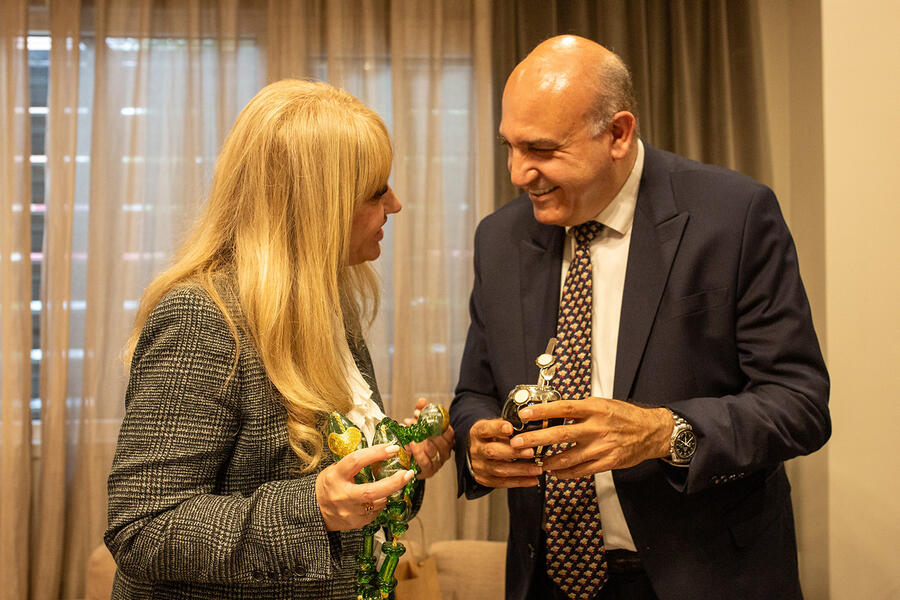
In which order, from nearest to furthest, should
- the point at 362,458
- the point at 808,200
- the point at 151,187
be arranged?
the point at 362,458 → the point at 808,200 → the point at 151,187

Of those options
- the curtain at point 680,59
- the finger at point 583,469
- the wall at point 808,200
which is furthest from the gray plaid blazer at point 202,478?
the curtain at point 680,59

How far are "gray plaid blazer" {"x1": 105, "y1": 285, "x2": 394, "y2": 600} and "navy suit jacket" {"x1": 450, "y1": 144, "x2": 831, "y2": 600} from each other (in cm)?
57

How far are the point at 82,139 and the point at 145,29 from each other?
1.99ft

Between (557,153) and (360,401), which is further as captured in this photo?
(557,153)

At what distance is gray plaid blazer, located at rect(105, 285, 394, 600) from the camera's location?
1.24m

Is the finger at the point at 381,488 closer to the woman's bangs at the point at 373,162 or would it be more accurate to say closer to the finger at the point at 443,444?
the finger at the point at 443,444

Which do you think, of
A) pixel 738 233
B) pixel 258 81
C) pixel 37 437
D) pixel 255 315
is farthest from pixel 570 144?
pixel 37 437

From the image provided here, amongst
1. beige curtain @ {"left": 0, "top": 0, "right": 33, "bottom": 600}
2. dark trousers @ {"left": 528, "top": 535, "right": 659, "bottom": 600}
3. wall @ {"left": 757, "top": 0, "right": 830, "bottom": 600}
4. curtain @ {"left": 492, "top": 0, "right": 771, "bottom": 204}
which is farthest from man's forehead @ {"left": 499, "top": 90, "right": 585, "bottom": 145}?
beige curtain @ {"left": 0, "top": 0, "right": 33, "bottom": 600}

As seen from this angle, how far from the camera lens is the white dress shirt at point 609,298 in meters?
1.67

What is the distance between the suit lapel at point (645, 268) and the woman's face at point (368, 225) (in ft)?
1.77

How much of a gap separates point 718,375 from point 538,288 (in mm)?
440

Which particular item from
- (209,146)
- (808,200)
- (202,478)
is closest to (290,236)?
(202,478)

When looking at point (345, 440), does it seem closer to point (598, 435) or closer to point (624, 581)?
point (598, 435)

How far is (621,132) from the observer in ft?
5.76
